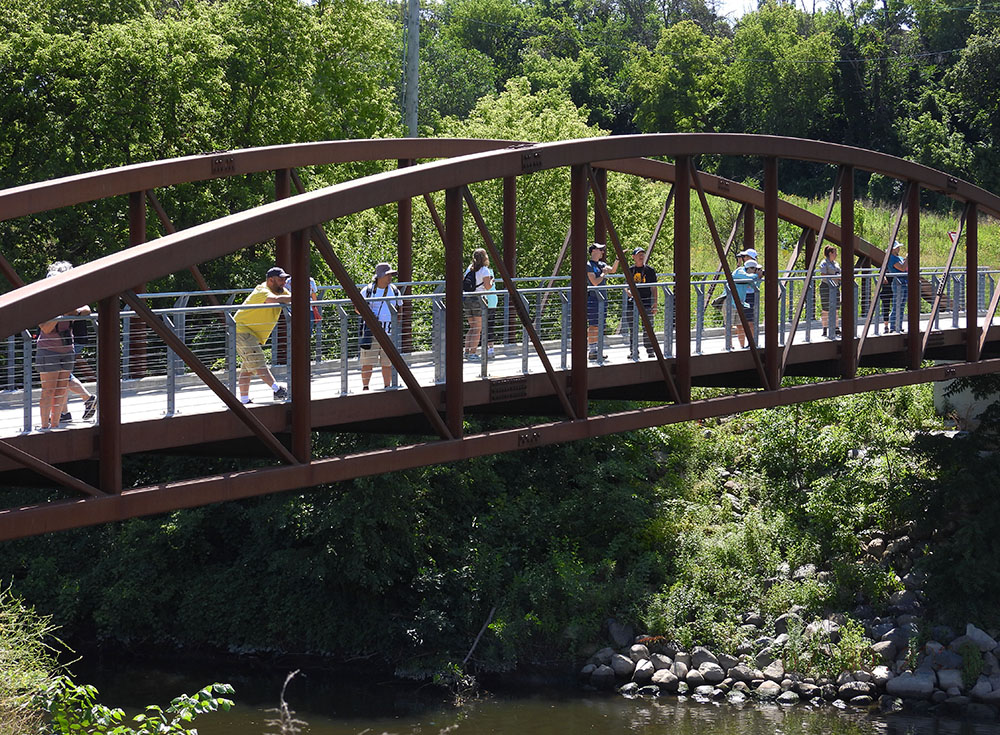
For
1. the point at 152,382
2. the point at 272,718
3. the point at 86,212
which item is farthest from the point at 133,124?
the point at 152,382

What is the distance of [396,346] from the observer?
1363 centimetres

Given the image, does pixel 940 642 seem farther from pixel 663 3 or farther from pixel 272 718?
pixel 663 3

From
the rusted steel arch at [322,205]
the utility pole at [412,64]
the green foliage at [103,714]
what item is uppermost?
the utility pole at [412,64]

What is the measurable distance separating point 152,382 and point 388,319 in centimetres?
271

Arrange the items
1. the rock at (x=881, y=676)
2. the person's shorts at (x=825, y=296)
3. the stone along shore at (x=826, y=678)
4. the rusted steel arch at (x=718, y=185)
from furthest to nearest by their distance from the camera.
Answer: the rock at (x=881, y=676) → the stone along shore at (x=826, y=678) → the rusted steel arch at (x=718, y=185) → the person's shorts at (x=825, y=296)

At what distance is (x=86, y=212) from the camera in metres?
27.9

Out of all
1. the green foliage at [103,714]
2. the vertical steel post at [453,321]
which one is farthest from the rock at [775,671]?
the green foliage at [103,714]

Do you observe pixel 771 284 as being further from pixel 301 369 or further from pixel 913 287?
pixel 301 369

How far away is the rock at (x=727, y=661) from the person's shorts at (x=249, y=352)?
1489 centimetres

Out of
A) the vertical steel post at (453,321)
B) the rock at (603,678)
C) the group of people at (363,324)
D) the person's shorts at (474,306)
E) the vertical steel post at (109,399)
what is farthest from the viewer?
the rock at (603,678)

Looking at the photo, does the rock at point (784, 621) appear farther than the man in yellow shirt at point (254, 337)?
Yes

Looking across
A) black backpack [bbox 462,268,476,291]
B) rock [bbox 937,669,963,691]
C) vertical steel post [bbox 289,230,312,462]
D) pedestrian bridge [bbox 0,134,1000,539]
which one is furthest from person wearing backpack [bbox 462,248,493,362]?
rock [bbox 937,669,963,691]

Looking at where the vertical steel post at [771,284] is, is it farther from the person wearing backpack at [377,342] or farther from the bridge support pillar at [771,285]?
the person wearing backpack at [377,342]

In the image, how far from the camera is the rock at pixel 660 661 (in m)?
24.4
